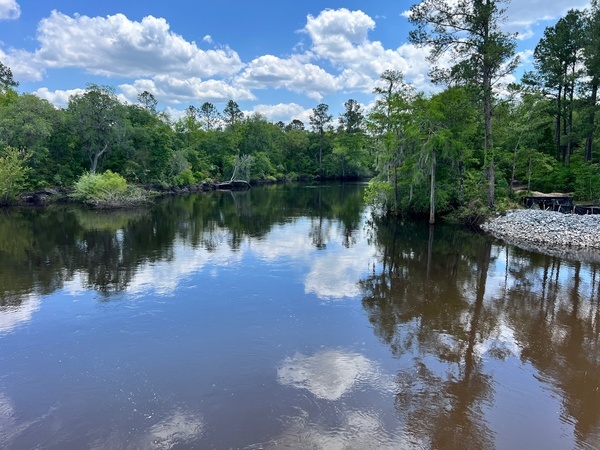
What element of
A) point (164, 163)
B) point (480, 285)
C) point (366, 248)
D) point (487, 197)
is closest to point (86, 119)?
point (164, 163)

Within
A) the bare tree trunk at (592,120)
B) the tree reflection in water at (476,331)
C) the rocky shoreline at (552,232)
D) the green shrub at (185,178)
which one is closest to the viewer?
the tree reflection in water at (476,331)

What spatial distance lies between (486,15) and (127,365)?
1027 inches

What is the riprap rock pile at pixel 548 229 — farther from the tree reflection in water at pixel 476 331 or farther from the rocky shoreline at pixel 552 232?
the tree reflection in water at pixel 476 331

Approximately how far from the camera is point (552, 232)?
67.8ft

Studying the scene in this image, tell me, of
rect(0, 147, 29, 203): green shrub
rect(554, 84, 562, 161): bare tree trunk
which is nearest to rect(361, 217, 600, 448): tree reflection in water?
rect(554, 84, 562, 161): bare tree trunk

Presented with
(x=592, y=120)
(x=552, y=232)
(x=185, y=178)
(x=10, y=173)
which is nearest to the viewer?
(x=552, y=232)

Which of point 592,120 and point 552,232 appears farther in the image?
point 592,120

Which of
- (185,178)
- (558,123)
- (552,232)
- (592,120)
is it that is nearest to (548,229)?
(552,232)

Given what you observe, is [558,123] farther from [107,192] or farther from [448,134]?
[107,192]

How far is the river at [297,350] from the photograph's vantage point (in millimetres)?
6582

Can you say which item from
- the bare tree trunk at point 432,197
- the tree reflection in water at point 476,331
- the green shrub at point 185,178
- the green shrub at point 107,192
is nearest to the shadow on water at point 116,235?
the green shrub at point 107,192

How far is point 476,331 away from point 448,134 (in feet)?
59.7

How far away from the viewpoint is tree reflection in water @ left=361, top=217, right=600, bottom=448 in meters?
6.98

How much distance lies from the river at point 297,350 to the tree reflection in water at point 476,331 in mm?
50
